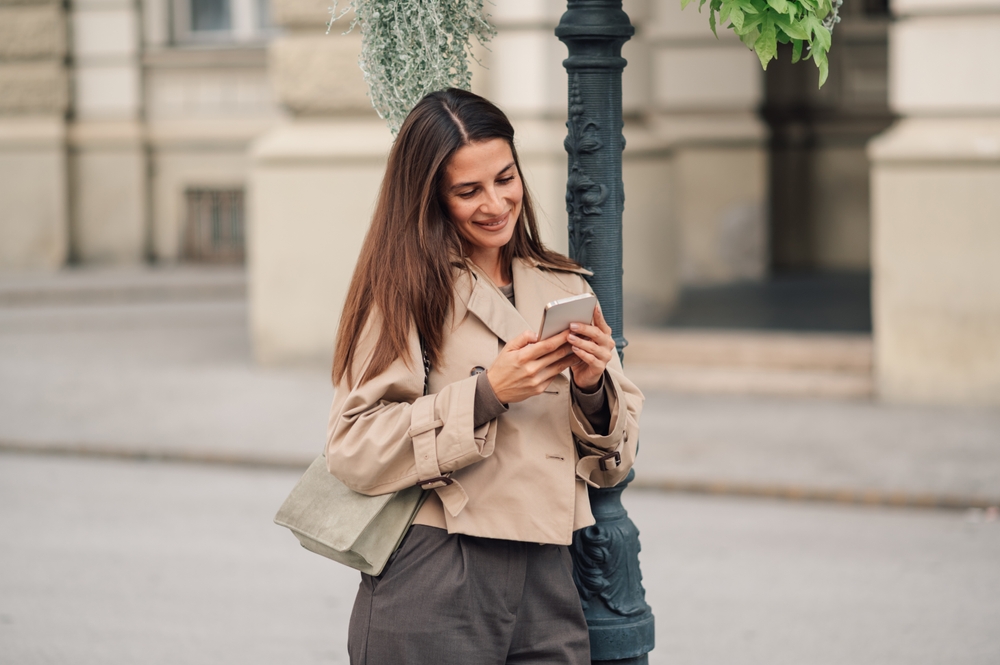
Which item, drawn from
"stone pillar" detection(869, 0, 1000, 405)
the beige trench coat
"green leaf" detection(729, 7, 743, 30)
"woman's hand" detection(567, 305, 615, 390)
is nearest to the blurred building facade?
"stone pillar" detection(869, 0, 1000, 405)

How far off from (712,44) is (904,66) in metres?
5.46

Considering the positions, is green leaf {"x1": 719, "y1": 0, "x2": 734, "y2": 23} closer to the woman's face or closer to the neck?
the woman's face

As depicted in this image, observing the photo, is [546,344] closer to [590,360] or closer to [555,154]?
[590,360]

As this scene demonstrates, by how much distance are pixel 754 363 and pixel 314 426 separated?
3.29 metres

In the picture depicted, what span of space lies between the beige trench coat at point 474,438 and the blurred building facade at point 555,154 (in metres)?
7.01

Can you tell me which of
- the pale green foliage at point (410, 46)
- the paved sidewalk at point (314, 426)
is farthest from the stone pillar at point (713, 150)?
the pale green foliage at point (410, 46)

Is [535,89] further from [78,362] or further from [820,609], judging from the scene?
[820,609]

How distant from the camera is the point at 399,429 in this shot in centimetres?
251

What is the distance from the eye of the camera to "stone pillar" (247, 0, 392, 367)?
34.7 feet

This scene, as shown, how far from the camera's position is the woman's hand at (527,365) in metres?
2.42

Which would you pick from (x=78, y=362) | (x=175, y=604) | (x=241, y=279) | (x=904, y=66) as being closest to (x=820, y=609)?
(x=175, y=604)

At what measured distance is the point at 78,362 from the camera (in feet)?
38.2

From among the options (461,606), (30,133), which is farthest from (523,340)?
(30,133)

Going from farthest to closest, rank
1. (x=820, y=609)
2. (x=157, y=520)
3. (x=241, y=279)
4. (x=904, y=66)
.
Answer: (x=241, y=279) → (x=904, y=66) → (x=157, y=520) → (x=820, y=609)
